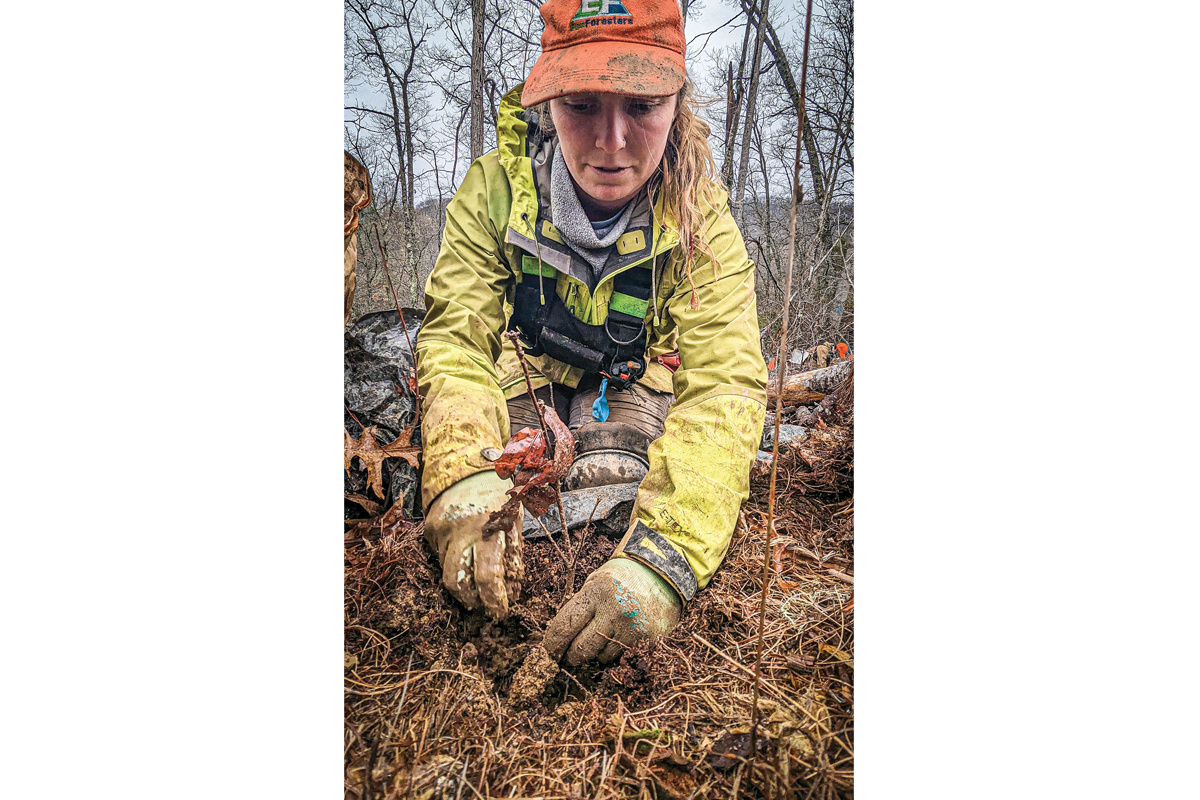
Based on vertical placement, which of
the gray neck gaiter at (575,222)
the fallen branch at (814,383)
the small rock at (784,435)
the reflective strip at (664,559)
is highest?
the gray neck gaiter at (575,222)

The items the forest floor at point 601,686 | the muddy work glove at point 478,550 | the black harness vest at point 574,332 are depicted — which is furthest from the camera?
the black harness vest at point 574,332

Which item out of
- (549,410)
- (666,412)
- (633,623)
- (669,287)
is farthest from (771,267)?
(633,623)

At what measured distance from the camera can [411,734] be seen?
2.26 meters

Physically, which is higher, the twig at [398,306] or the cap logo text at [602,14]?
the cap logo text at [602,14]

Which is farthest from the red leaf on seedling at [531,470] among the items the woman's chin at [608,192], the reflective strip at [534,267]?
the woman's chin at [608,192]

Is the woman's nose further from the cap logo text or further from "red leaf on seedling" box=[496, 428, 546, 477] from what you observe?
"red leaf on seedling" box=[496, 428, 546, 477]

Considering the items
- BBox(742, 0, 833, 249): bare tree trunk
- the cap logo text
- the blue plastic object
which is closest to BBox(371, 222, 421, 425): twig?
the blue plastic object

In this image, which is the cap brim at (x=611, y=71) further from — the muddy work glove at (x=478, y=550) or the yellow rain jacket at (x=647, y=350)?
the muddy work glove at (x=478, y=550)

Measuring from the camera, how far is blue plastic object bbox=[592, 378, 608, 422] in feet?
7.93

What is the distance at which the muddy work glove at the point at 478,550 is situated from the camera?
7.55 ft

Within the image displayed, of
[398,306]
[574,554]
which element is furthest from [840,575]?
[398,306]

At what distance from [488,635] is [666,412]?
3.00 feet

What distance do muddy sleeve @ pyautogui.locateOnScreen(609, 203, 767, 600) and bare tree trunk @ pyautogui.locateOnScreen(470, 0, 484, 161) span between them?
2.68ft

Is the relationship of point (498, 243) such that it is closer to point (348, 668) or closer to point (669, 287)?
point (669, 287)
